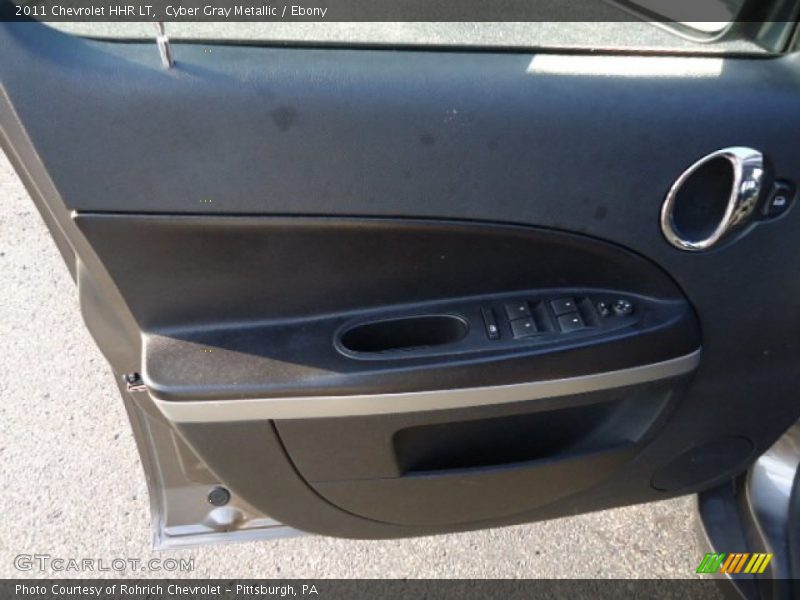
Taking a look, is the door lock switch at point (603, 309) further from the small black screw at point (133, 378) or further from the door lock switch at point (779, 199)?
the small black screw at point (133, 378)

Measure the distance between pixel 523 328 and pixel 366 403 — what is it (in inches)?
10.1

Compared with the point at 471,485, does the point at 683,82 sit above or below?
above

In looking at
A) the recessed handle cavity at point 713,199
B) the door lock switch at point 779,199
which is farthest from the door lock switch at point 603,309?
the door lock switch at point 779,199

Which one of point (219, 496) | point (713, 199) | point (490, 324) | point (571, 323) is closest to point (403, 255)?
point (490, 324)

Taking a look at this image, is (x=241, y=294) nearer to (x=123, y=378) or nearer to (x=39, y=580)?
(x=123, y=378)

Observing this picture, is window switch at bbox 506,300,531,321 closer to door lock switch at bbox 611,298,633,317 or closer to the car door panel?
the car door panel

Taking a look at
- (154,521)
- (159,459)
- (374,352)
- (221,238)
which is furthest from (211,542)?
(221,238)

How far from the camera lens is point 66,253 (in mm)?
1083

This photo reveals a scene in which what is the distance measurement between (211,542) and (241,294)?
652 millimetres

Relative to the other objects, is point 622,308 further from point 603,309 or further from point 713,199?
point 713,199

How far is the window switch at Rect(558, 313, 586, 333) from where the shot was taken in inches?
42.6

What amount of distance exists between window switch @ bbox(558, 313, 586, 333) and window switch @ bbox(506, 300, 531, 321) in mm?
50

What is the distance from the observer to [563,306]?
1.10m

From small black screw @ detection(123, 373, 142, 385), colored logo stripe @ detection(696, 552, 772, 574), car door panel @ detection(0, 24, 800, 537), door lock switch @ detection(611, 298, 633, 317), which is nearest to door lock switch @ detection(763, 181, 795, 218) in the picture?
car door panel @ detection(0, 24, 800, 537)
